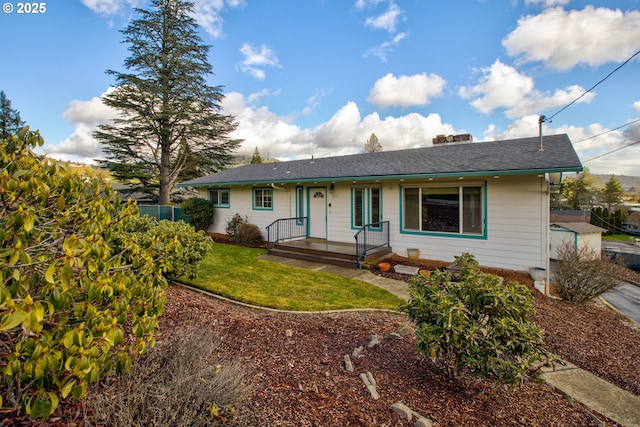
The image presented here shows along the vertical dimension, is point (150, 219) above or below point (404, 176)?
below

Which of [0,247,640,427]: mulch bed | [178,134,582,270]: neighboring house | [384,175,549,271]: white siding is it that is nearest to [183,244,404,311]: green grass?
[0,247,640,427]: mulch bed

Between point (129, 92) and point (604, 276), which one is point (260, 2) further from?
point (129, 92)

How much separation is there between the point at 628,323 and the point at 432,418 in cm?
656

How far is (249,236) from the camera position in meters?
12.1

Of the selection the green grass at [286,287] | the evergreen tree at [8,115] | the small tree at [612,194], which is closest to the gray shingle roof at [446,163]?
the green grass at [286,287]

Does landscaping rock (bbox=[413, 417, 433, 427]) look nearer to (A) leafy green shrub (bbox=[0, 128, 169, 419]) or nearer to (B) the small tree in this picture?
(A) leafy green shrub (bbox=[0, 128, 169, 419])

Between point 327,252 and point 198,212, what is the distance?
778 cm

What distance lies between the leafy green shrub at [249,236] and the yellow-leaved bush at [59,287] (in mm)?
10111

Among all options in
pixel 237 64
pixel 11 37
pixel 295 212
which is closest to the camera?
→ pixel 11 37

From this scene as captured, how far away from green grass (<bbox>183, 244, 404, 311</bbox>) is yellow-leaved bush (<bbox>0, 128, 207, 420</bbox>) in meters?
3.52

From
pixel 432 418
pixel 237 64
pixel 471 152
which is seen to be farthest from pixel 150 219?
pixel 237 64

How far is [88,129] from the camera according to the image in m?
21.1

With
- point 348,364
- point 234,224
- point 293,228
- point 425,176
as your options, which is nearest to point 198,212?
point 234,224

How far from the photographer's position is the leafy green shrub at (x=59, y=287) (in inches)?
48.9
